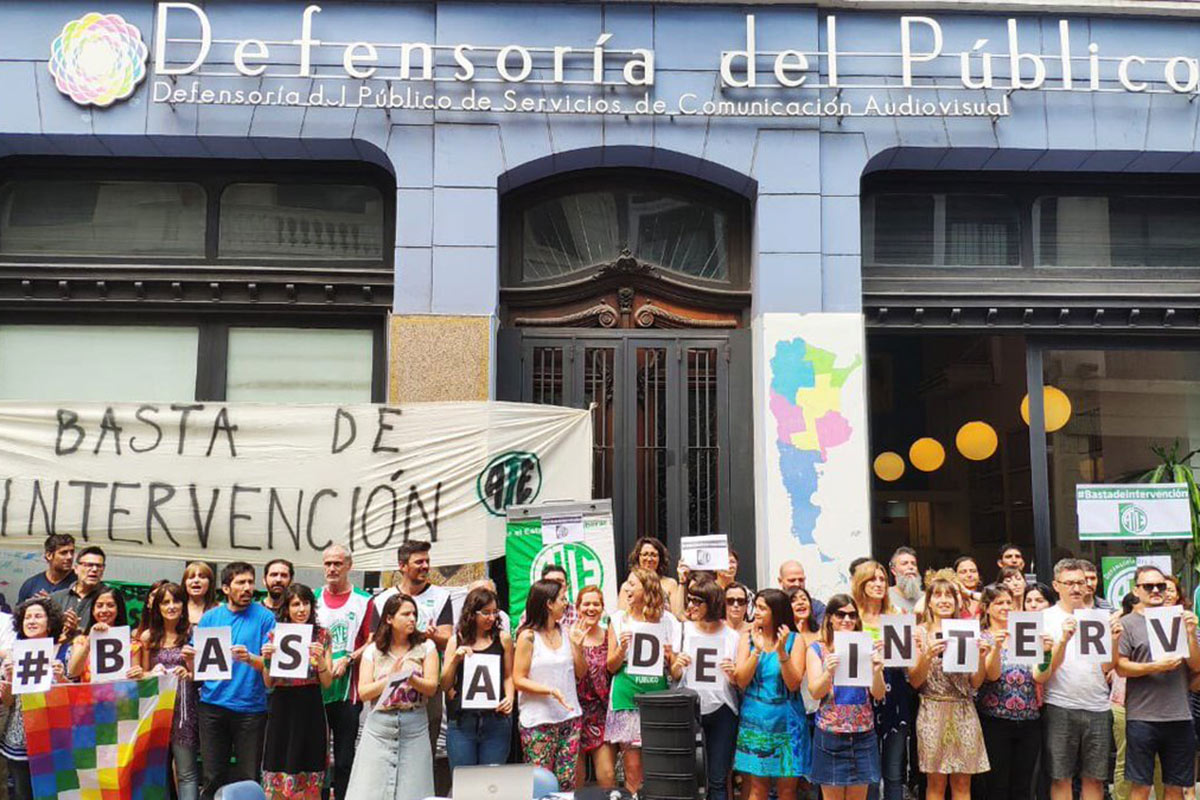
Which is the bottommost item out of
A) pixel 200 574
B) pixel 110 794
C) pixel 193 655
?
pixel 110 794

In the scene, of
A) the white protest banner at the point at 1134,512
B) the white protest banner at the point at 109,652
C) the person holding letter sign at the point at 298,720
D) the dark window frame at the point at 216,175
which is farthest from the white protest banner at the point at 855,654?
the dark window frame at the point at 216,175

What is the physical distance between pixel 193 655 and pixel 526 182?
19.1ft

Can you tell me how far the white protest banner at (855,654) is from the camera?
763 cm

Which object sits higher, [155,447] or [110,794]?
[155,447]

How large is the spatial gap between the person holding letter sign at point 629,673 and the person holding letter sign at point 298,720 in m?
1.98

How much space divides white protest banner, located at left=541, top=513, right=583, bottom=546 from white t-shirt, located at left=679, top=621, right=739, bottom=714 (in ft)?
6.31

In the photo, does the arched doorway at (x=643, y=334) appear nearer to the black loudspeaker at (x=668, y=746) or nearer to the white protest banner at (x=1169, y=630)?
the black loudspeaker at (x=668, y=746)

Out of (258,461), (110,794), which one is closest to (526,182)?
(258,461)

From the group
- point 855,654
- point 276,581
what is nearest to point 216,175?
point 276,581

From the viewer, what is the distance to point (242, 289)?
11.6 meters

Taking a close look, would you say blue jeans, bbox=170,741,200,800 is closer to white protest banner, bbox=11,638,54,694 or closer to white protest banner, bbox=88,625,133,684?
white protest banner, bbox=88,625,133,684

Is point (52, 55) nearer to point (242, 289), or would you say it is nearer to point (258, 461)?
point (242, 289)

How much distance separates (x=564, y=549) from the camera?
9969mm

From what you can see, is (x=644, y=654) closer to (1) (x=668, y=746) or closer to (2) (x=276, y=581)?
(1) (x=668, y=746)
